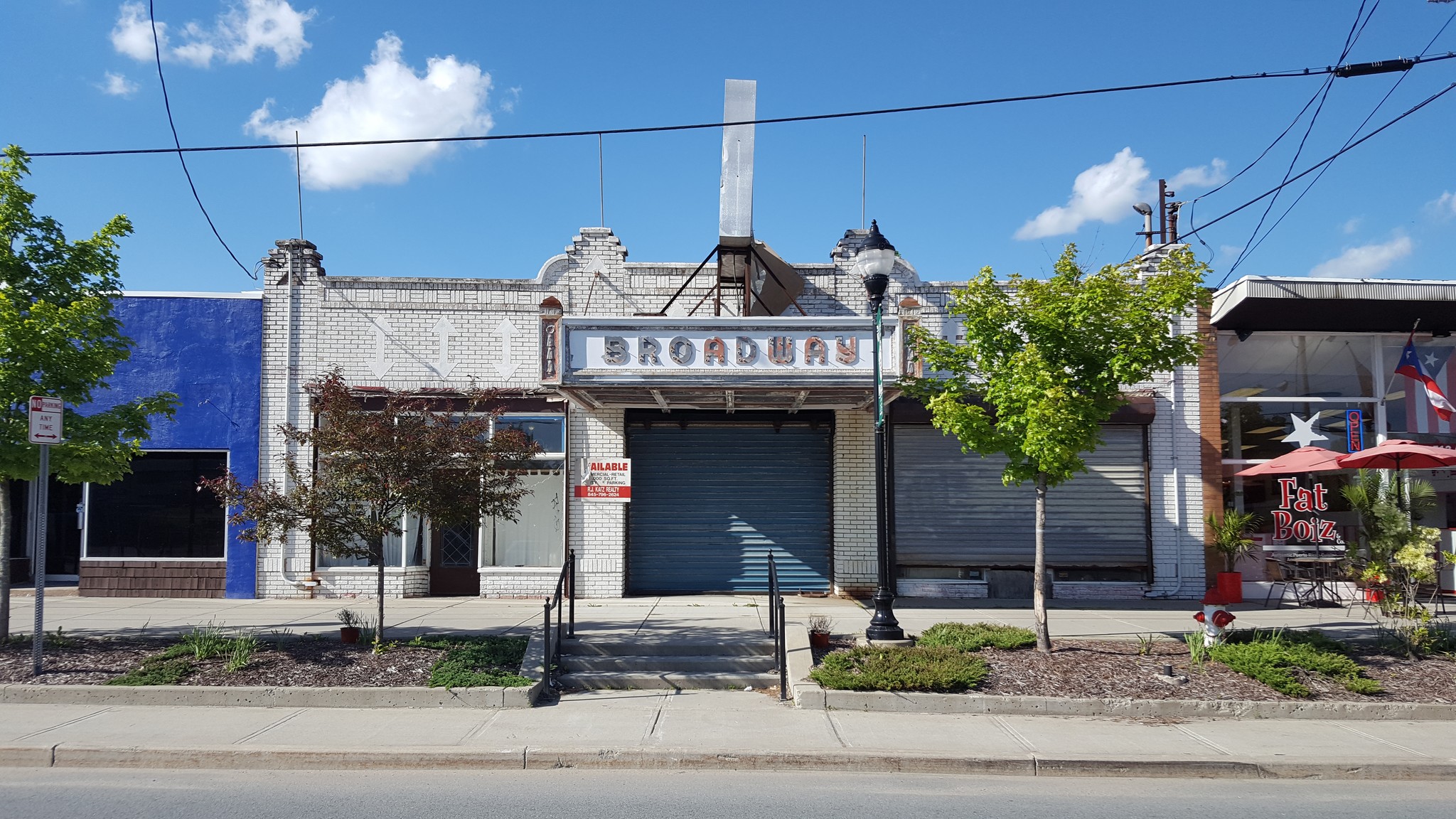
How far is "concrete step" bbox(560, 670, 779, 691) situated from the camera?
9828 mm

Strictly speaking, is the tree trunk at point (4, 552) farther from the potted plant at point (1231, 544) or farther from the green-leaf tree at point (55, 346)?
the potted plant at point (1231, 544)

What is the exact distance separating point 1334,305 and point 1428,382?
2445 mm

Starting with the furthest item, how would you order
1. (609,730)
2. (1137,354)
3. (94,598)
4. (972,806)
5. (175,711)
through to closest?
(94,598) < (1137,354) < (175,711) < (609,730) < (972,806)

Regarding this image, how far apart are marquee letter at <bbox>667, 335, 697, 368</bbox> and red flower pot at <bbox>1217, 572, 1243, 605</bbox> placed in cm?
944

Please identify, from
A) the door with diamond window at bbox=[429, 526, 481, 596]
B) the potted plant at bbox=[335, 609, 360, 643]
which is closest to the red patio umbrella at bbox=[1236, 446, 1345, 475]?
the door with diamond window at bbox=[429, 526, 481, 596]

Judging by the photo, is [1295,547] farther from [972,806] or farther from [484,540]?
[484,540]

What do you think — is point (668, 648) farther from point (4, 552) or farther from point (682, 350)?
point (4, 552)

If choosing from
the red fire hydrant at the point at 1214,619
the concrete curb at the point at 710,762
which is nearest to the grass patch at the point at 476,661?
the concrete curb at the point at 710,762

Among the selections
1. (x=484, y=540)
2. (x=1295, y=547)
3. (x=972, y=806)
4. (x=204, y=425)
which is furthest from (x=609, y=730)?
(x=1295, y=547)

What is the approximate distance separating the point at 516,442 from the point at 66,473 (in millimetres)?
4952

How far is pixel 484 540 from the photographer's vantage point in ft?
50.1

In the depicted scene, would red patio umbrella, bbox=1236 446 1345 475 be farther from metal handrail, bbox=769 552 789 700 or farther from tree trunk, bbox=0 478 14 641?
tree trunk, bbox=0 478 14 641

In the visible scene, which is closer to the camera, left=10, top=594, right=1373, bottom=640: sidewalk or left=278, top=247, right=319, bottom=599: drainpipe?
left=10, top=594, right=1373, bottom=640: sidewalk

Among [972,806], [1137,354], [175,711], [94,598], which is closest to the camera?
[972,806]
